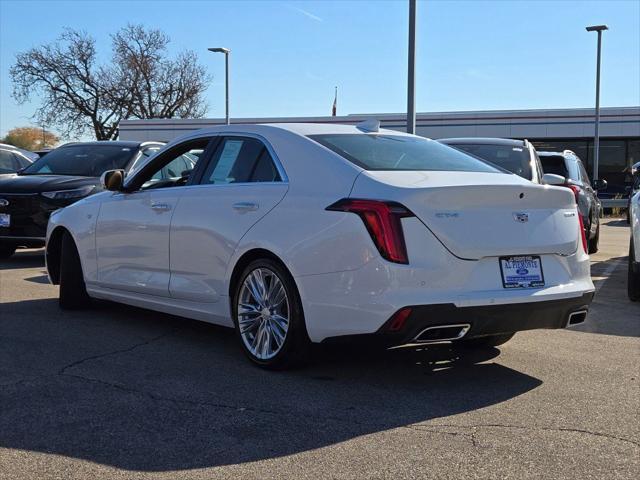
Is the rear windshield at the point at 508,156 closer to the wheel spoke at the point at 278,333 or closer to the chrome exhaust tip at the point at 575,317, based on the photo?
the chrome exhaust tip at the point at 575,317

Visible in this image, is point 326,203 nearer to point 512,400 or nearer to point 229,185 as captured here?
point 229,185

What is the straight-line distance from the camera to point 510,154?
10.0 m

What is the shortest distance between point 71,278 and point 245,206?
2721 mm

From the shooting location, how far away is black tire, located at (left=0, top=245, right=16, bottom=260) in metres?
11.4

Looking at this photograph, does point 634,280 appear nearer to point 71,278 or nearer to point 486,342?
point 486,342

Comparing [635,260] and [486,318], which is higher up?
[486,318]

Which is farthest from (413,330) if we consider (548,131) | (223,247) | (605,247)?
(548,131)

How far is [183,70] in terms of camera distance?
187 feet

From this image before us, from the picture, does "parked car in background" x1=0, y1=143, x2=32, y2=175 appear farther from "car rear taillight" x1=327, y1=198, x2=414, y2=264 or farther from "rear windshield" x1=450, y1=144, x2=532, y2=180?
"car rear taillight" x1=327, y1=198, x2=414, y2=264

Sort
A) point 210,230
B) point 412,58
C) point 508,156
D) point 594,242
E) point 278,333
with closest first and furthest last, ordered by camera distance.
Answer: point 278,333, point 210,230, point 508,156, point 594,242, point 412,58

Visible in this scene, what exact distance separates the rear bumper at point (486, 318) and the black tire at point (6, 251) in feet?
28.0

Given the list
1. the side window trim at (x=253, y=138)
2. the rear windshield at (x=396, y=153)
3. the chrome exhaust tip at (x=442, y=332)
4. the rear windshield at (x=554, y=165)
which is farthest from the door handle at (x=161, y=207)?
the rear windshield at (x=554, y=165)

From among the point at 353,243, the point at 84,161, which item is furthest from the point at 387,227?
the point at 84,161

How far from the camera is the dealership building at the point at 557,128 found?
3578 centimetres
